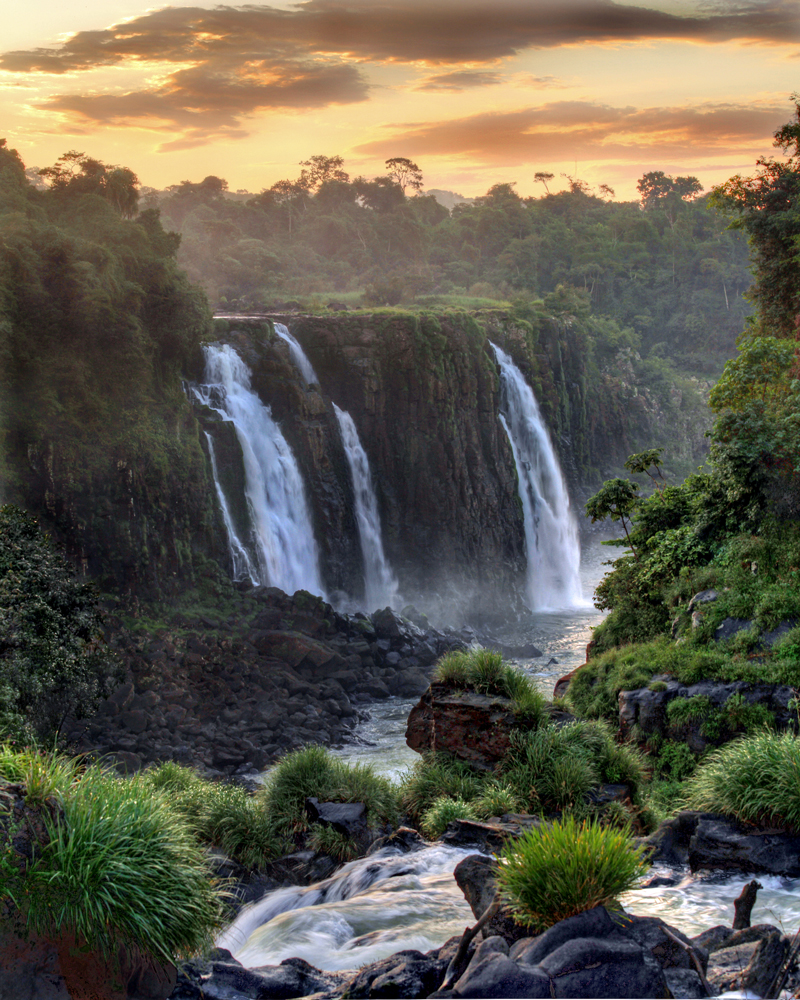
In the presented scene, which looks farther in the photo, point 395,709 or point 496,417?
point 496,417

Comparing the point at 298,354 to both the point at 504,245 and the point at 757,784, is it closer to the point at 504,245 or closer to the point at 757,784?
the point at 757,784

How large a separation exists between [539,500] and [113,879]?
42514 millimetres

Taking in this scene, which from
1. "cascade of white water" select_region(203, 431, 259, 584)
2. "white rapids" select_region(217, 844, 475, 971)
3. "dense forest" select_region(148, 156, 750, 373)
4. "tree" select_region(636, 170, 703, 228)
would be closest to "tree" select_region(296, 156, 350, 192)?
"dense forest" select_region(148, 156, 750, 373)

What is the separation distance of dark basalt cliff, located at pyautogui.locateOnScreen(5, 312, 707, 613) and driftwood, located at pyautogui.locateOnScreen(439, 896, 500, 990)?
23561 millimetres

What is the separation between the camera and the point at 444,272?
78.1 metres

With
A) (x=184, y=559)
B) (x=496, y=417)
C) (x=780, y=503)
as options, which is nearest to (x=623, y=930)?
(x=780, y=503)

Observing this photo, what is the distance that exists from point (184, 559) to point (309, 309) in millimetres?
19957

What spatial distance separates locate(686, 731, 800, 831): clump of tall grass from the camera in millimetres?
9320

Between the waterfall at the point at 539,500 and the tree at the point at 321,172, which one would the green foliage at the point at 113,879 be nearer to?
the waterfall at the point at 539,500

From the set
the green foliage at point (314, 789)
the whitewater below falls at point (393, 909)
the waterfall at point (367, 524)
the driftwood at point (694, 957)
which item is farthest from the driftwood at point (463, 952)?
the waterfall at point (367, 524)

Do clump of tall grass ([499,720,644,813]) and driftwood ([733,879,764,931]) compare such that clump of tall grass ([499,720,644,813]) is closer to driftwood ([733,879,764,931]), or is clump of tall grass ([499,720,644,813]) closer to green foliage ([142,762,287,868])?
green foliage ([142,762,287,868])

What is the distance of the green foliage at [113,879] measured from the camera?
5.94m

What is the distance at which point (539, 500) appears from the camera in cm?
4731

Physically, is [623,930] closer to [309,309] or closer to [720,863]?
[720,863]
